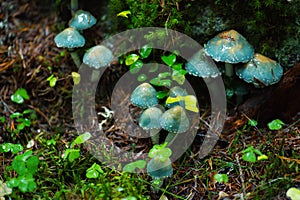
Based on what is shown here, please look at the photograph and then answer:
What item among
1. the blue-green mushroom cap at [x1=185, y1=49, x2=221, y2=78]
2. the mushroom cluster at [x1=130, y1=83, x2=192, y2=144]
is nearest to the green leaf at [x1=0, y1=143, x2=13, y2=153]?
the mushroom cluster at [x1=130, y1=83, x2=192, y2=144]

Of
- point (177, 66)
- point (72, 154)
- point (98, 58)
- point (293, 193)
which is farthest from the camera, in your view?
point (98, 58)

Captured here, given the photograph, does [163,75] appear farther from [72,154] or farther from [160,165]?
[72,154]

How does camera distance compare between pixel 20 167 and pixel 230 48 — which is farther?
pixel 230 48

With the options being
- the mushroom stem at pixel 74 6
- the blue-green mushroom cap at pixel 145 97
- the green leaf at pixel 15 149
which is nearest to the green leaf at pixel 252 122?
the blue-green mushroom cap at pixel 145 97

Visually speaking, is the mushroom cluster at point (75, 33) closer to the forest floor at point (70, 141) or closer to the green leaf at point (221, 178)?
the forest floor at point (70, 141)

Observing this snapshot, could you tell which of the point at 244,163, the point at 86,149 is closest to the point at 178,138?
the point at 244,163

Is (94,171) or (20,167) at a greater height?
(20,167)

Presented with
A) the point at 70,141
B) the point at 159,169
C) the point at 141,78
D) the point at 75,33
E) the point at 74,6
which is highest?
the point at 74,6

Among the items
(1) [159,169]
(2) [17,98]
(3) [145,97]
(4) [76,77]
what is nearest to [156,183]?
(1) [159,169]
